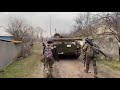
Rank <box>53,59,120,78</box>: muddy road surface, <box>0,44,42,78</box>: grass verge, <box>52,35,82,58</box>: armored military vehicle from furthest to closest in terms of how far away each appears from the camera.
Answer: <box>52,35,82,58</box>: armored military vehicle, <box>0,44,42,78</box>: grass verge, <box>53,59,120,78</box>: muddy road surface

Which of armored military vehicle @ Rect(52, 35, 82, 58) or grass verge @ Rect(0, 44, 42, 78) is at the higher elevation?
armored military vehicle @ Rect(52, 35, 82, 58)

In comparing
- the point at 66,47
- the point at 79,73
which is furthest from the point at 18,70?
the point at 66,47

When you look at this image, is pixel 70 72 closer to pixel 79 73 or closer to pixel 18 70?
pixel 79 73

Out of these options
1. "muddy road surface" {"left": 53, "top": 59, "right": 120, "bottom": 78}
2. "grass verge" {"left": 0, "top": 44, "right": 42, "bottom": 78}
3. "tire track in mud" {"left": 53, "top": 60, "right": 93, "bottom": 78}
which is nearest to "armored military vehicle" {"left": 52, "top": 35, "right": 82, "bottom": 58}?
"grass verge" {"left": 0, "top": 44, "right": 42, "bottom": 78}

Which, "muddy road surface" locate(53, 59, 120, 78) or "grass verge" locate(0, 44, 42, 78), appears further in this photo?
"grass verge" locate(0, 44, 42, 78)

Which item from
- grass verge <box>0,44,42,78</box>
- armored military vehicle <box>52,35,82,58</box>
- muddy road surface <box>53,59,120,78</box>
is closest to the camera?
muddy road surface <box>53,59,120,78</box>

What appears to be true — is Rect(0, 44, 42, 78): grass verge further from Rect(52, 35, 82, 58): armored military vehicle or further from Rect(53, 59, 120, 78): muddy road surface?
Rect(52, 35, 82, 58): armored military vehicle

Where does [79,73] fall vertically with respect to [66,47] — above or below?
below

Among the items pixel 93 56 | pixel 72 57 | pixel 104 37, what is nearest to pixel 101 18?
pixel 104 37

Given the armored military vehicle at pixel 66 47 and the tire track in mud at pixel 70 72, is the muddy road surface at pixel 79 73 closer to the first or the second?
the tire track in mud at pixel 70 72

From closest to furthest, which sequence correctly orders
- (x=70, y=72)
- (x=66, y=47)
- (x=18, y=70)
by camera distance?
(x=70, y=72) → (x=18, y=70) → (x=66, y=47)
